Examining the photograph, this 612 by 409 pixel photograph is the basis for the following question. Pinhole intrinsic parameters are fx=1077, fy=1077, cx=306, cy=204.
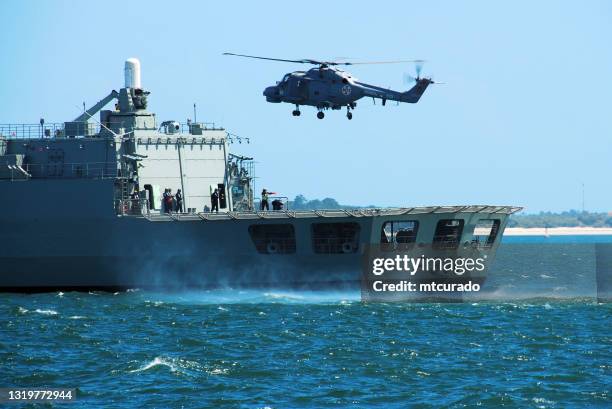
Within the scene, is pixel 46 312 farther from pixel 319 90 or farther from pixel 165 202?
pixel 319 90

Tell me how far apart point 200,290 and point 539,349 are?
15.4 metres

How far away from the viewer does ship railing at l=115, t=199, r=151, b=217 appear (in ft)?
131

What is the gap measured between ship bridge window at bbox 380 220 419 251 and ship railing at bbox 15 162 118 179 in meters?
10.5

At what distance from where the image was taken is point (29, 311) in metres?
35.9

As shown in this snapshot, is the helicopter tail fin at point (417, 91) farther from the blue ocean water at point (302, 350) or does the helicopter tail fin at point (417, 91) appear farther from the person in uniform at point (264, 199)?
the blue ocean water at point (302, 350)

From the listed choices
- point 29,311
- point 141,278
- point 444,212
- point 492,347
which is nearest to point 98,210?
point 141,278

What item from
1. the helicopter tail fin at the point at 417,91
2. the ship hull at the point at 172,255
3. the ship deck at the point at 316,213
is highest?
the helicopter tail fin at the point at 417,91

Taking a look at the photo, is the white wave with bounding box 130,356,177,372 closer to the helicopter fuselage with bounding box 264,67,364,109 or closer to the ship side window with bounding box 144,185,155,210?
the ship side window with bounding box 144,185,155,210

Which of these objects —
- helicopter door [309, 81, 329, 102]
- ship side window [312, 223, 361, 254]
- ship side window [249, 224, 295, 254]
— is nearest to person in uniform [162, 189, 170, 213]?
ship side window [249, 224, 295, 254]

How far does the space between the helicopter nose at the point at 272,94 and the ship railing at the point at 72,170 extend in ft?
24.0

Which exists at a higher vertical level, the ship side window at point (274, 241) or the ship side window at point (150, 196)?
the ship side window at point (150, 196)

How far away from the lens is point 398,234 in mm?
39844

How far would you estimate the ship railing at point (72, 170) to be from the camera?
41094 mm

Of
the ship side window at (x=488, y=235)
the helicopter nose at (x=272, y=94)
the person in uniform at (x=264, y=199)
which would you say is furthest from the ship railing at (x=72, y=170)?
the ship side window at (x=488, y=235)
